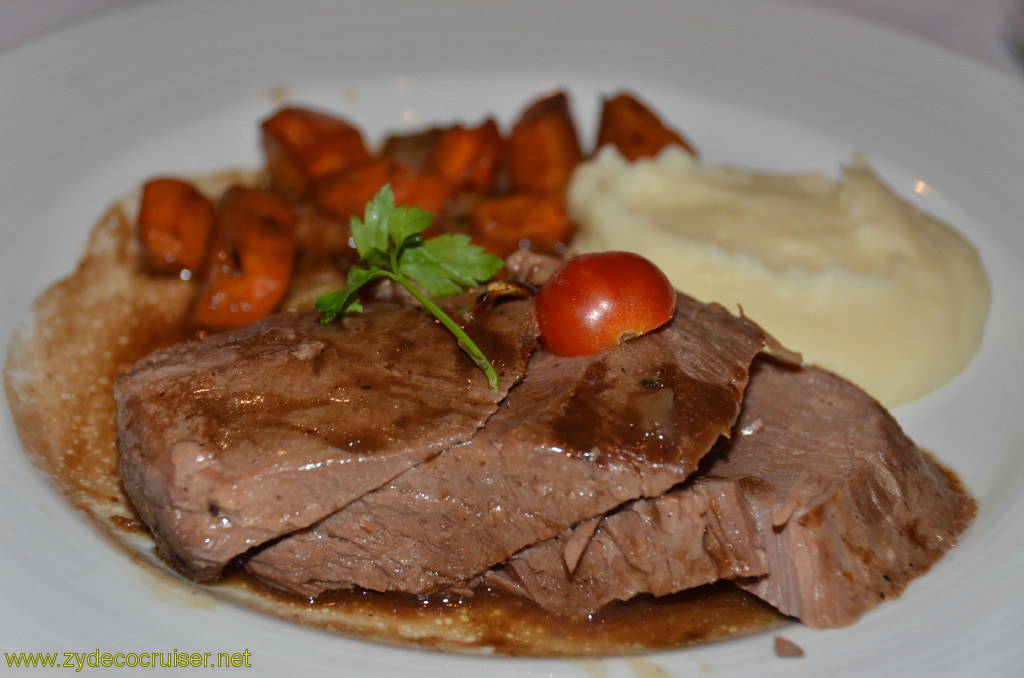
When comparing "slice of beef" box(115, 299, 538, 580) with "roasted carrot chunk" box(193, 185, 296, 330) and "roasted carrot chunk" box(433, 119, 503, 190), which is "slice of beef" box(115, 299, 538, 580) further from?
"roasted carrot chunk" box(433, 119, 503, 190)

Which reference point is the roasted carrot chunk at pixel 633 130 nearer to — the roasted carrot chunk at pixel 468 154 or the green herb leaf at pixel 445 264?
the roasted carrot chunk at pixel 468 154

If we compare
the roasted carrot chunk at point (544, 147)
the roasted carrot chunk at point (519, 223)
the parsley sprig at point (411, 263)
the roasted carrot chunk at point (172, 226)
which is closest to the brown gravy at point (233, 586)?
the roasted carrot chunk at point (172, 226)

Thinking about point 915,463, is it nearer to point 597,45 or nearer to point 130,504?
point 130,504

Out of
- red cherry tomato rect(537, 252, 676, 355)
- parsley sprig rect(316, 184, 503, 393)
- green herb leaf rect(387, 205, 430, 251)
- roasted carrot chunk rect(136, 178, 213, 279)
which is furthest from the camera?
roasted carrot chunk rect(136, 178, 213, 279)

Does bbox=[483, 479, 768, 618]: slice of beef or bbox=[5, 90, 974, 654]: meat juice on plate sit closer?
bbox=[5, 90, 974, 654]: meat juice on plate

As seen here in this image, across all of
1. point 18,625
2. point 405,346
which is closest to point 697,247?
point 405,346

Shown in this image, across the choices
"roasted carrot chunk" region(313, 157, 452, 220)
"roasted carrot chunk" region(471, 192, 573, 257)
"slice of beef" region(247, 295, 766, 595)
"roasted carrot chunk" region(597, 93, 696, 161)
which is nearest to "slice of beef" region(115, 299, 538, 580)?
"slice of beef" region(247, 295, 766, 595)
